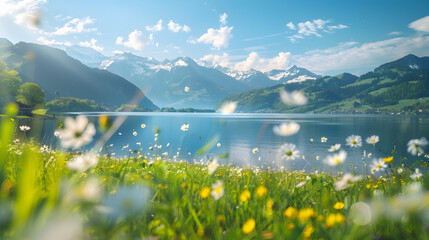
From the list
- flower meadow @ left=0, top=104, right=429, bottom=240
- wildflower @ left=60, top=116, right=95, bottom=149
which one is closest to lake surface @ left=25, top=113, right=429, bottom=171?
flower meadow @ left=0, top=104, right=429, bottom=240

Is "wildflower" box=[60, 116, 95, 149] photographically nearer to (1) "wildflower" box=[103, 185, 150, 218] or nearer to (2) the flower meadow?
(2) the flower meadow

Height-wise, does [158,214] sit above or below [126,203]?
below

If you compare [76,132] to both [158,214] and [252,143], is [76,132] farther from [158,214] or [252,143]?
[252,143]

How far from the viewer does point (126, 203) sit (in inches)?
75.6

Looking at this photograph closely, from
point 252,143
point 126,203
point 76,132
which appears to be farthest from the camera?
point 252,143

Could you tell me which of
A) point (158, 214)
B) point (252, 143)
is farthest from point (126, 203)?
point (252, 143)

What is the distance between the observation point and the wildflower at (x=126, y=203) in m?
1.91

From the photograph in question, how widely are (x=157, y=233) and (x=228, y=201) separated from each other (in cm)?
88

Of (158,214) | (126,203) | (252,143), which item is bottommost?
(252,143)

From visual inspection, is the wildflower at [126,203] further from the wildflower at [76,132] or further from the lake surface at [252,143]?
the lake surface at [252,143]

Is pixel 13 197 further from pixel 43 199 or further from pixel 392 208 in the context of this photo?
pixel 392 208

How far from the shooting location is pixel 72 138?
211cm

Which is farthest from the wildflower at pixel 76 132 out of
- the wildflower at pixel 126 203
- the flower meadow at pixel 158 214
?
the wildflower at pixel 126 203

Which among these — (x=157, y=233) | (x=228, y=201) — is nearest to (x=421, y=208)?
(x=228, y=201)
